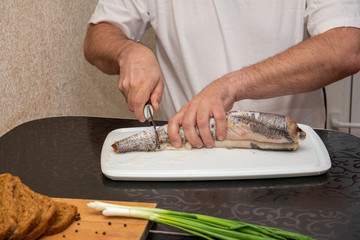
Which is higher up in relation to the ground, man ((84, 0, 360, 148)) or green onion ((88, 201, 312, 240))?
man ((84, 0, 360, 148))

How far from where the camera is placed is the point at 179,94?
2.34 meters

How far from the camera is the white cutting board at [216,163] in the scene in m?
1.37

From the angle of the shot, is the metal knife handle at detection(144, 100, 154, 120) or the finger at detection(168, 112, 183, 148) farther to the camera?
the metal knife handle at detection(144, 100, 154, 120)

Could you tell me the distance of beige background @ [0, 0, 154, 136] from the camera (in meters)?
1.90

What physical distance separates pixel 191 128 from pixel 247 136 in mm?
193

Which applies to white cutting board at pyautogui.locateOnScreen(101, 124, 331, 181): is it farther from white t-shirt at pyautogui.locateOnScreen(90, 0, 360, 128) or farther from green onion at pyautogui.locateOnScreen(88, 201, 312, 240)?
white t-shirt at pyautogui.locateOnScreen(90, 0, 360, 128)

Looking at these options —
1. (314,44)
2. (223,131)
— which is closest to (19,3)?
(223,131)

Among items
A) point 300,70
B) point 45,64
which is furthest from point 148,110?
point 45,64

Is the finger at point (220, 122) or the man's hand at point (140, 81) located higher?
the man's hand at point (140, 81)

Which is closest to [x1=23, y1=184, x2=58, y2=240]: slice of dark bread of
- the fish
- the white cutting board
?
the white cutting board

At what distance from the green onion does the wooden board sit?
19mm

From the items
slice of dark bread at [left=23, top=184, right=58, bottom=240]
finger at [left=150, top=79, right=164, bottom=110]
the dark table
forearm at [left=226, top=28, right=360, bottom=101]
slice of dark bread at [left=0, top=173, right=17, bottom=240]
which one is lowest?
the dark table

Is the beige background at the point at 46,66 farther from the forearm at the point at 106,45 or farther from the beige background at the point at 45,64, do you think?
the forearm at the point at 106,45

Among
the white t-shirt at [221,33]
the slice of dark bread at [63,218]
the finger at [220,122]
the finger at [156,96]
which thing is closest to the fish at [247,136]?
the finger at [220,122]
